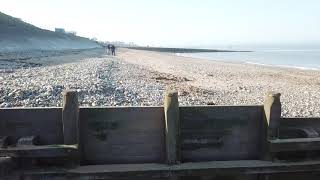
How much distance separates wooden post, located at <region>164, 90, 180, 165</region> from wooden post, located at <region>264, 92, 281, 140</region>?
1.25m

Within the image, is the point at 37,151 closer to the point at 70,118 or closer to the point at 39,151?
the point at 39,151

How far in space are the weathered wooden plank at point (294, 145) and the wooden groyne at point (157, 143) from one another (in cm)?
1

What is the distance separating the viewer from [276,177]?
5.79 meters

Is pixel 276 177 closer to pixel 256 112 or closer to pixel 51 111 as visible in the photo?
pixel 256 112

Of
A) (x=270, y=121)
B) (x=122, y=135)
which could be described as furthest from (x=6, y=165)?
(x=270, y=121)

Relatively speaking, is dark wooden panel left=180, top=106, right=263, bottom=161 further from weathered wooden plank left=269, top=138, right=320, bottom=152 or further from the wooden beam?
the wooden beam

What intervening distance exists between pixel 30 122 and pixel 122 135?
1.30m

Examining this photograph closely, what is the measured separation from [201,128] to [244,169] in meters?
0.81

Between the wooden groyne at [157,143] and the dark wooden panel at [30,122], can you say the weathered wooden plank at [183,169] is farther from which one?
the dark wooden panel at [30,122]

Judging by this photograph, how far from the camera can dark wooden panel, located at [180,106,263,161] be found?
578 cm

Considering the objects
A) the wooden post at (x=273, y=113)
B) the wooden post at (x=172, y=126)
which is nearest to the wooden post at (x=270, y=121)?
the wooden post at (x=273, y=113)

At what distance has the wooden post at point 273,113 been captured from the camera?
222 inches

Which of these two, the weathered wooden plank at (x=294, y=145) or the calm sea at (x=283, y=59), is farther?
the calm sea at (x=283, y=59)

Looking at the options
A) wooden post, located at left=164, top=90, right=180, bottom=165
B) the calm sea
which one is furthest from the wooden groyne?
the calm sea
